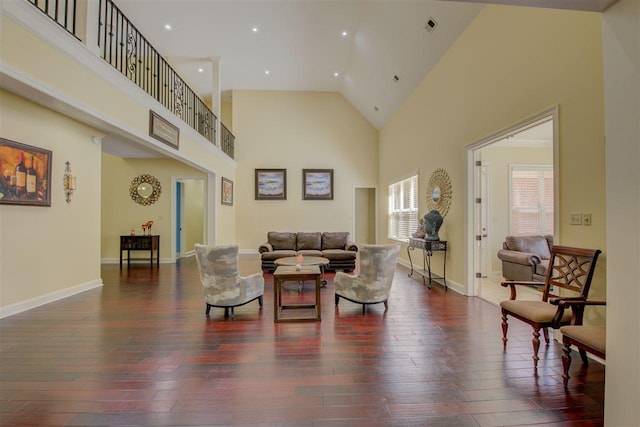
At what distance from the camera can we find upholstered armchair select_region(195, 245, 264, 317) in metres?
3.26

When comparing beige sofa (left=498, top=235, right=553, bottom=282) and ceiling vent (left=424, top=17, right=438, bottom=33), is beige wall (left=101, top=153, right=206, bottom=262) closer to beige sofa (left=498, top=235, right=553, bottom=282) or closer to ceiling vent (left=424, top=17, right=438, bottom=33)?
ceiling vent (left=424, top=17, right=438, bottom=33)

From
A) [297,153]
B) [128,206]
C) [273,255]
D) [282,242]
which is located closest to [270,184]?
[297,153]

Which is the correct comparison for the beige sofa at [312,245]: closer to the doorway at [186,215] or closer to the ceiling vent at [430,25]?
the doorway at [186,215]

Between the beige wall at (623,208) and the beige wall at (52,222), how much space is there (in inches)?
216

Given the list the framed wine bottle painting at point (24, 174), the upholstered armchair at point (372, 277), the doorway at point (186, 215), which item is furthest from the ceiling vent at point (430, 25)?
the doorway at point (186, 215)

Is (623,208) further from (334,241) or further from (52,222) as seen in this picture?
(52,222)

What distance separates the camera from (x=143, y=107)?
13.7ft

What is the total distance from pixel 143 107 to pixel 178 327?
320cm

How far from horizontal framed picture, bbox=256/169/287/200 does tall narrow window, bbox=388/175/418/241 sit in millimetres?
3469

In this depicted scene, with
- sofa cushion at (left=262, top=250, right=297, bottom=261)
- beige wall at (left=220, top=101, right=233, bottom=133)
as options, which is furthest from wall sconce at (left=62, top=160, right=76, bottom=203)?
beige wall at (left=220, top=101, right=233, bottom=133)

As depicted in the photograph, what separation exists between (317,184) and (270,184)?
1541mm

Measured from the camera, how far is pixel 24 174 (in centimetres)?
353

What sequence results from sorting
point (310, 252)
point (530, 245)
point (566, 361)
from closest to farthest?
1. point (566, 361)
2. point (530, 245)
3. point (310, 252)

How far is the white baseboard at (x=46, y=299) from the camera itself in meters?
3.37
